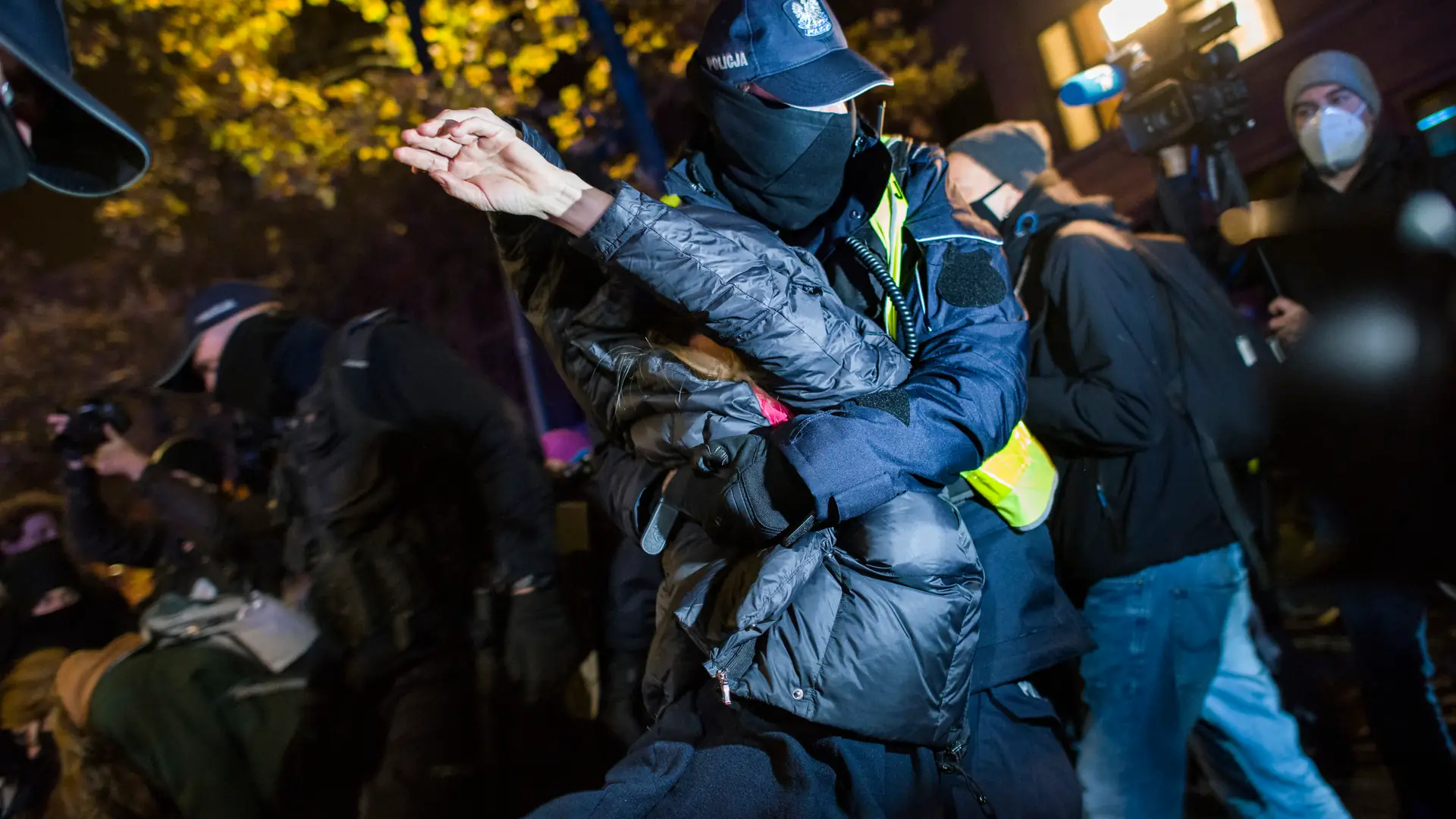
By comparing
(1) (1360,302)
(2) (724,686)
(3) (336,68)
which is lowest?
(1) (1360,302)

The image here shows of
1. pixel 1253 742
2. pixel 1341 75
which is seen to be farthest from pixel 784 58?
pixel 1341 75

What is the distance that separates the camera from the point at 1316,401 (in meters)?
3.33

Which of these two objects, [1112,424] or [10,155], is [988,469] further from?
[10,155]

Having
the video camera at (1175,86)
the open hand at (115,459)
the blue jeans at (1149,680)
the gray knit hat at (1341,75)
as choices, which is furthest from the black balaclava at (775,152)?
the open hand at (115,459)

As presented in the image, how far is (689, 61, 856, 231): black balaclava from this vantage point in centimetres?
173

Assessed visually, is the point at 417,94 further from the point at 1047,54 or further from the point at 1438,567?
the point at 1438,567

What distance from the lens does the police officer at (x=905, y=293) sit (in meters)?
1.51

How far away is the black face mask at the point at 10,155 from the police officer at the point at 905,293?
88 cm

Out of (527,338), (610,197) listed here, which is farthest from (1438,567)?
(527,338)

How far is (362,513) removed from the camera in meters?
2.96

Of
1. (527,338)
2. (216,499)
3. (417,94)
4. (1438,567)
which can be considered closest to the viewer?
(1438,567)

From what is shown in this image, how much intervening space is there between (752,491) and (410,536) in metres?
2.11

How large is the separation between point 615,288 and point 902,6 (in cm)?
1139

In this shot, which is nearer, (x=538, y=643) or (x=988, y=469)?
(x=988, y=469)
